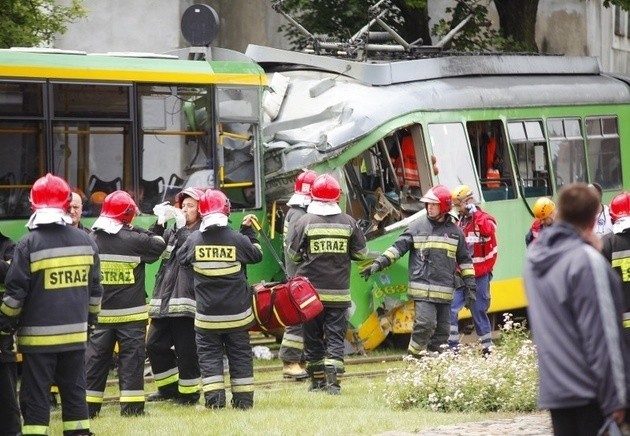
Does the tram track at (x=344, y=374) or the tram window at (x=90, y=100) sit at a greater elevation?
the tram window at (x=90, y=100)

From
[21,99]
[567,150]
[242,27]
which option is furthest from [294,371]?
[242,27]

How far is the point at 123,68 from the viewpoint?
16656mm

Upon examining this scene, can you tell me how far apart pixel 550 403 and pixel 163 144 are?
9992 millimetres

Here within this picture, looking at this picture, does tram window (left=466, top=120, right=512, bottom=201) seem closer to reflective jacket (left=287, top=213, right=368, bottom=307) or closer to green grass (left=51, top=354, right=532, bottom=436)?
reflective jacket (left=287, top=213, right=368, bottom=307)

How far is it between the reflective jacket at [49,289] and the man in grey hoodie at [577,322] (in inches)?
160

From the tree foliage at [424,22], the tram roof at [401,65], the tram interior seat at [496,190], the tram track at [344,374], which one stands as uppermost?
the tree foliage at [424,22]

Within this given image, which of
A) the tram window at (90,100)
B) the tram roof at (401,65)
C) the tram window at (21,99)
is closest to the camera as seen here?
the tram window at (21,99)

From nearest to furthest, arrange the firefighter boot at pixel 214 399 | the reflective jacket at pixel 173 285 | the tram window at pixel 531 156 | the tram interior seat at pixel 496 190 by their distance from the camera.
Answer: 1. the firefighter boot at pixel 214 399
2. the reflective jacket at pixel 173 285
3. the tram interior seat at pixel 496 190
4. the tram window at pixel 531 156

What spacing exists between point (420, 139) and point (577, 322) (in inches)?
450

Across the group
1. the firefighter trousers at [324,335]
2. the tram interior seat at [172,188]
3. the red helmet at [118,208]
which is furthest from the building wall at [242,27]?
the red helmet at [118,208]

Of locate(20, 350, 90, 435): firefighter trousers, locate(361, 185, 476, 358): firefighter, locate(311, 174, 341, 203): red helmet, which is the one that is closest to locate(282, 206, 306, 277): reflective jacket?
locate(361, 185, 476, 358): firefighter

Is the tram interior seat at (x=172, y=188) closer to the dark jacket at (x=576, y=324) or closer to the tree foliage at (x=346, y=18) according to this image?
the dark jacket at (x=576, y=324)

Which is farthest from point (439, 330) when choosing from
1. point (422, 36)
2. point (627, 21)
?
point (627, 21)

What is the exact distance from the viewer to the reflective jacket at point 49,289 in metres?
10.7
